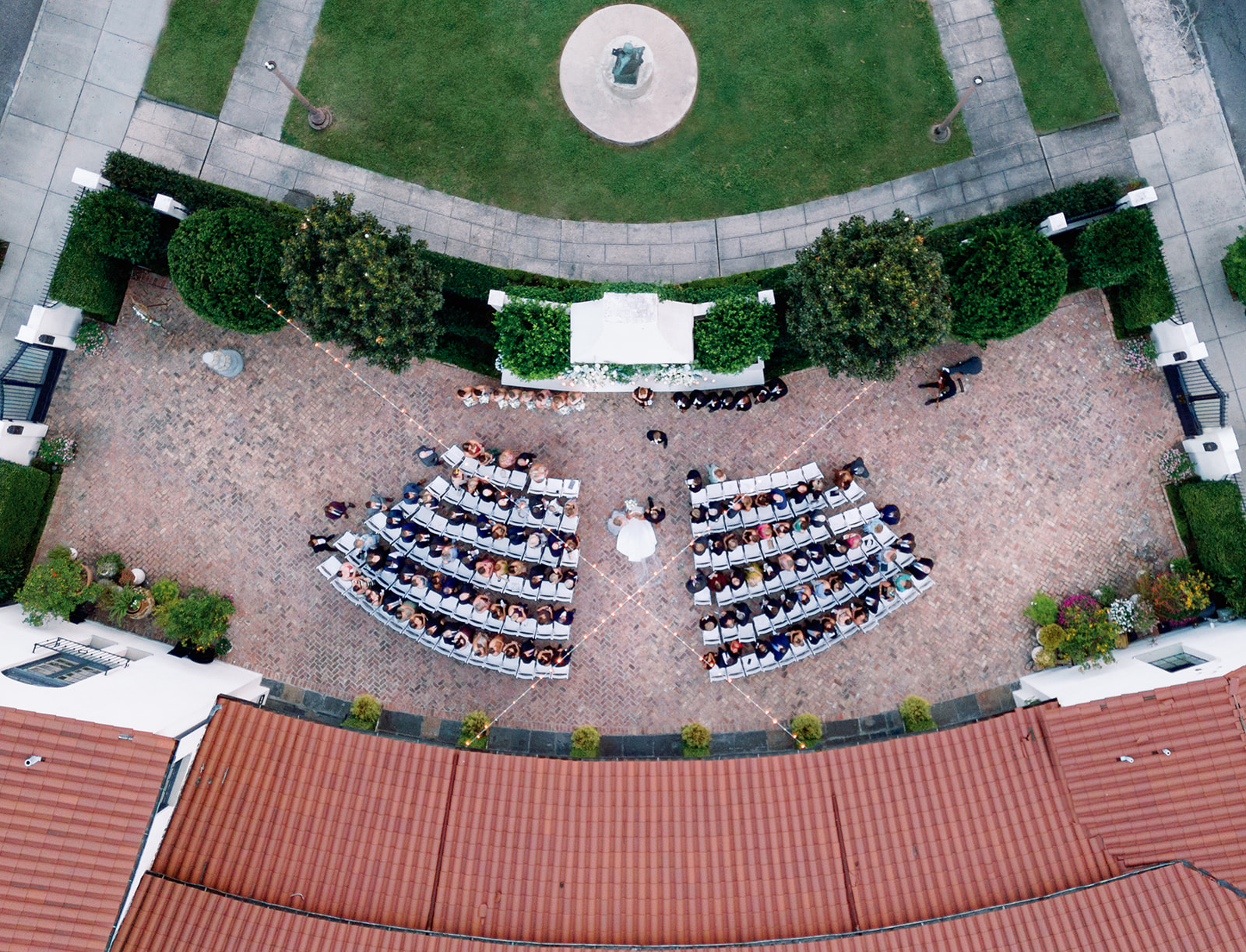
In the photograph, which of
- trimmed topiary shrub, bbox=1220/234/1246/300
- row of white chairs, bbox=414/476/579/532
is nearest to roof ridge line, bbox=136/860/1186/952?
row of white chairs, bbox=414/476/579/532

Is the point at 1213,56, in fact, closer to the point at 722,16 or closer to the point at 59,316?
the point at 722,16

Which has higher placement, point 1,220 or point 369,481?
point 1,220

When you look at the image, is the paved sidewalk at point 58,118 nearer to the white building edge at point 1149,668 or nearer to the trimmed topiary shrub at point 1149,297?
the trimmed topiary shrub at point 1149,297

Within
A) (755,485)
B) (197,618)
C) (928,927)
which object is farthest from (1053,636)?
(197,618)

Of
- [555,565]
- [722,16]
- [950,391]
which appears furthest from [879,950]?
[722,16]

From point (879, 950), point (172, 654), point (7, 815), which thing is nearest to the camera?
point (7, 815)

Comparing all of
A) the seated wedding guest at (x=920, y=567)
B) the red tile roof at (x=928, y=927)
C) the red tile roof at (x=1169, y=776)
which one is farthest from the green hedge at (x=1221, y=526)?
the red tile roof at (x=928, y=927)

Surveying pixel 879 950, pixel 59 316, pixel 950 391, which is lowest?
pixel 879 950
